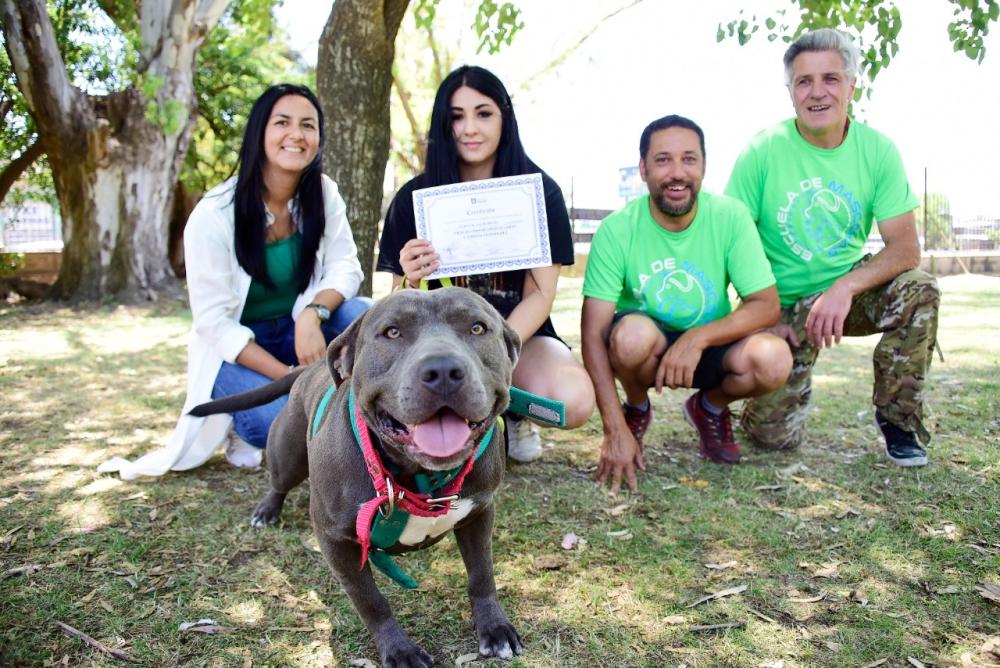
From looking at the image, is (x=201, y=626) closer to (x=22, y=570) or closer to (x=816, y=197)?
(x=22, y=570)

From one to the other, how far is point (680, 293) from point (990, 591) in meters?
1.96

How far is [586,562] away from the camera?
126 inches

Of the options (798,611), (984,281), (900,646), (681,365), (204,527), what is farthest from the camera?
(984,281)

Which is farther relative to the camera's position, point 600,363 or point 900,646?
point 600,363

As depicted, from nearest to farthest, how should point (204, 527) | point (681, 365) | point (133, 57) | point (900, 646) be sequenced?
point (900, 646), point (204, 527), point (681, 365), point (133, 57)

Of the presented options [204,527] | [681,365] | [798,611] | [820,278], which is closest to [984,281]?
[820,278]

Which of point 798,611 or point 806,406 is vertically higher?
point 806,406

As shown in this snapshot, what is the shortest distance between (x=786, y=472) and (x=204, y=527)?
293 centimetres

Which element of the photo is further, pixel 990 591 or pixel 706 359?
pixel 706 359

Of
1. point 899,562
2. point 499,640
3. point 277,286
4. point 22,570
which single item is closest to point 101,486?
point 22,570

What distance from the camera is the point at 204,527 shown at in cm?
356

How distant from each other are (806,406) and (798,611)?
1930 millimetres

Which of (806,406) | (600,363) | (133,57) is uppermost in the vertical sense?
(133,57)

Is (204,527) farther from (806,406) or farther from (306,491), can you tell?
(806,406)
